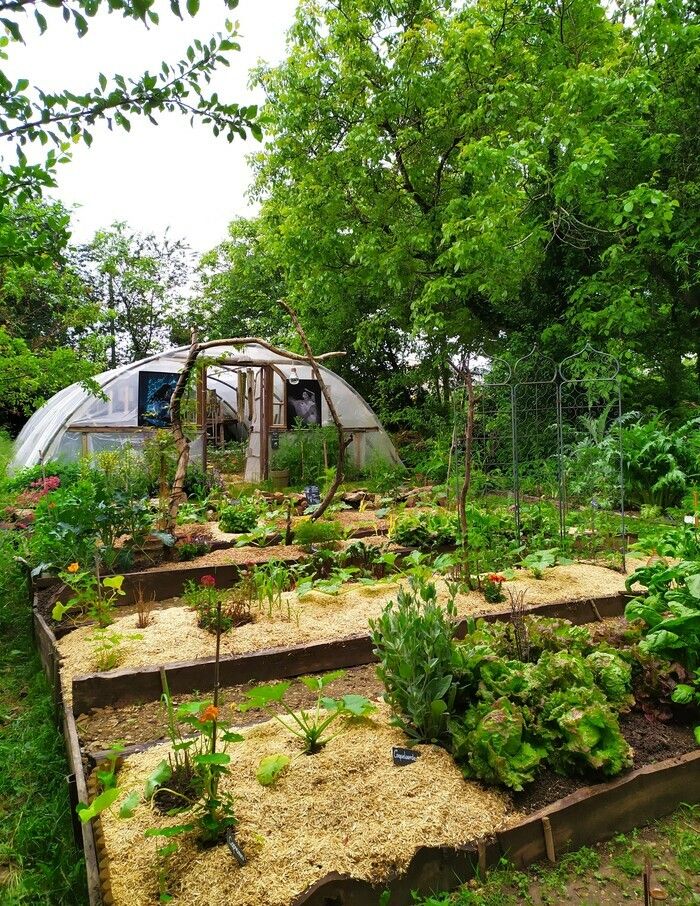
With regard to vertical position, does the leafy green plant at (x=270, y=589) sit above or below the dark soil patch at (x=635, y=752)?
above

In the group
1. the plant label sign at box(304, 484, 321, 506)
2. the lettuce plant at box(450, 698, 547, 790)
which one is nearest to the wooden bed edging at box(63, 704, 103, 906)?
the lettuce plant at box(450, 698, 547, 790)

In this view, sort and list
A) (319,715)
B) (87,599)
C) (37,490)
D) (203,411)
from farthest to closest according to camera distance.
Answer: (203,411)
(37,490)
(87,599)
(319,715)

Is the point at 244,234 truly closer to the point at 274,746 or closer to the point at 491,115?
the point at 491,115

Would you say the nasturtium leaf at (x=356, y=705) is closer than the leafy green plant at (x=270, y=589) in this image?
Yes

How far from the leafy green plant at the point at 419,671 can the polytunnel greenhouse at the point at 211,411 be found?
21.3 feet

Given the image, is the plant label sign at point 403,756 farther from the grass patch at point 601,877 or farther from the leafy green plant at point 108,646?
the leafy green plant at point 108,646

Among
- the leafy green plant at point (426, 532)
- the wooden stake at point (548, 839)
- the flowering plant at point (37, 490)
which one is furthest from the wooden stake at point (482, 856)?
the flowering plant at point (37, 490)

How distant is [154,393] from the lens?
1034cm

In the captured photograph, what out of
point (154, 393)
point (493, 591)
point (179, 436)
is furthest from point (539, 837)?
point (154, 393)

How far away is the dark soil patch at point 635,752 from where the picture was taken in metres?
2.11

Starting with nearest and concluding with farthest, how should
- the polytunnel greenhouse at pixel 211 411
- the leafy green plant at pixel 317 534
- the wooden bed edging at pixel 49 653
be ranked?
the wooden bed edging at pixel 49 653 < the leafy green plant at pixel 317 534 < the polytunnel greenhouse at pixel 211 411

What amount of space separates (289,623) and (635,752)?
81.1 inches

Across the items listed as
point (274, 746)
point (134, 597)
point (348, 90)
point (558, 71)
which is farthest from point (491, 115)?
point (274, 746)

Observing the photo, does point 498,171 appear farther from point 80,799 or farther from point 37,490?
point 80,799
